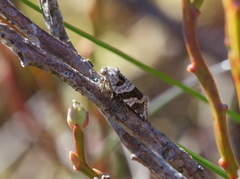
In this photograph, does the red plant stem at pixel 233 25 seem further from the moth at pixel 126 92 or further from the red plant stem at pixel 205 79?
the moth at pixel 126 92

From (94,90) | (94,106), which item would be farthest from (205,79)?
(94,106)

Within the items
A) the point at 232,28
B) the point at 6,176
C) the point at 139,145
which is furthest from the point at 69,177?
the point at 232,28

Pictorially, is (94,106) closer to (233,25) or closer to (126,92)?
(126,92)

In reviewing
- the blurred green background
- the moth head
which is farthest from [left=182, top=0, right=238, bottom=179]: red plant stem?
the blurred green background

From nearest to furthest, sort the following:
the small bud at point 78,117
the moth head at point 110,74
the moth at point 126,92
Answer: the small bud at point 78,117 → the moth at point 126,92 → the moth head at point 110,74

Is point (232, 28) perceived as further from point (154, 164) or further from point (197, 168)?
point (154, 164)

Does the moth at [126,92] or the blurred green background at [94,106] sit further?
the blurred green background at [94,106]

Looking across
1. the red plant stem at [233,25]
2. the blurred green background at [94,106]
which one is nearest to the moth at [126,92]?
the red plant stem at [233,25]
